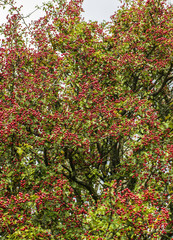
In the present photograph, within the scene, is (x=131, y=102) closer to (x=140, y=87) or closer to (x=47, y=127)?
(x=140, y=87)

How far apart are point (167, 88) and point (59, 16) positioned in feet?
29.1

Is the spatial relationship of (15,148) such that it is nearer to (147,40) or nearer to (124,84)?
(124,84)

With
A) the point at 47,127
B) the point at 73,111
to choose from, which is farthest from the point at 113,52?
the point at 47,127

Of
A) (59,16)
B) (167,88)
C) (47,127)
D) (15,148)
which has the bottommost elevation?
(15,148)

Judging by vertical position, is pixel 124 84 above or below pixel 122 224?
above

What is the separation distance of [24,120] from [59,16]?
10457mm

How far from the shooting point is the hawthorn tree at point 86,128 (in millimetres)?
8062

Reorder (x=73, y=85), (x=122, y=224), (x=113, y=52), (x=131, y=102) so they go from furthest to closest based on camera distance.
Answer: (x=113, y=52)
(x=73, y=85)
(x=131, y=102)
(x=122, y=224)

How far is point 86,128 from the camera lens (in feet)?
36.8

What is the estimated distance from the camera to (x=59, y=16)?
18.0 m

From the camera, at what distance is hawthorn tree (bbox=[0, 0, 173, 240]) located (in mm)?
8062

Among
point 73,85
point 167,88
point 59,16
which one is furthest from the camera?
point 59,16

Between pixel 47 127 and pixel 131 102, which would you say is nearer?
pixel 47 127

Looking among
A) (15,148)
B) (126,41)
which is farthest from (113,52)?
(15,148)
